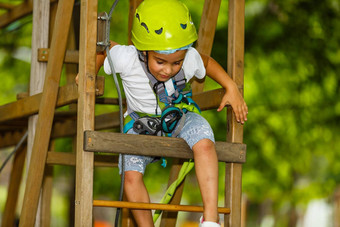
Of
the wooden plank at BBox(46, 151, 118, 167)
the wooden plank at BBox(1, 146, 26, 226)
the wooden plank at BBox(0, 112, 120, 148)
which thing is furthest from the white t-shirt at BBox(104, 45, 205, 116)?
the wooden plank at BBox(1, 146, 26, 226)

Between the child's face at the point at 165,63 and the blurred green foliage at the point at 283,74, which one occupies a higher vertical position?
the blurred green foliage at the point at 283,74

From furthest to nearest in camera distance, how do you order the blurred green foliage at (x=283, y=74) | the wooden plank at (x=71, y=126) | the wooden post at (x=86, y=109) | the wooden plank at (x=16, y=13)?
the blurred green foliage at (x=283, y=74), the wooden plank at (x=16, y=13), the wooden plank at (x=71, y=126), the wooden post at (x=86, y=109)

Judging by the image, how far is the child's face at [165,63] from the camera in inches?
133

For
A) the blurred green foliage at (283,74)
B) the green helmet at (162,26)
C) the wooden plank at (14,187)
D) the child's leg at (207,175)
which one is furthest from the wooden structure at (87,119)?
the blurred green foliage at (283,74)

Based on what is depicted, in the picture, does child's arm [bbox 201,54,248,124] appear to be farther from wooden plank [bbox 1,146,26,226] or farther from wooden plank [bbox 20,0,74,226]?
wooden plank [bbox 1,146,26,226]

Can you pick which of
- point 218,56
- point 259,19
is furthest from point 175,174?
point 259,19

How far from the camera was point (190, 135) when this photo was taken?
11.2 feet

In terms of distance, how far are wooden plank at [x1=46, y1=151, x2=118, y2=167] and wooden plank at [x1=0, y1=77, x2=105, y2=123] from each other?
43cm

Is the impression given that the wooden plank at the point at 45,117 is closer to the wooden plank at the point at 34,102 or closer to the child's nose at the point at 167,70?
the wooden plank at the point at 34,102

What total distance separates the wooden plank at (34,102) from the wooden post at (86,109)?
0.12 metres

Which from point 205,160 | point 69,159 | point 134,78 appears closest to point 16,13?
point 69,159

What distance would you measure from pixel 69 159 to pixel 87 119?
79.0 inches

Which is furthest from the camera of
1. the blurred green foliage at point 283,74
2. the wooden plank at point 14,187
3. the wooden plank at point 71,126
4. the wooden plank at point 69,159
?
the blurred green foliage at point 283,74

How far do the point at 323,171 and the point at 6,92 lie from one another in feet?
20.0
